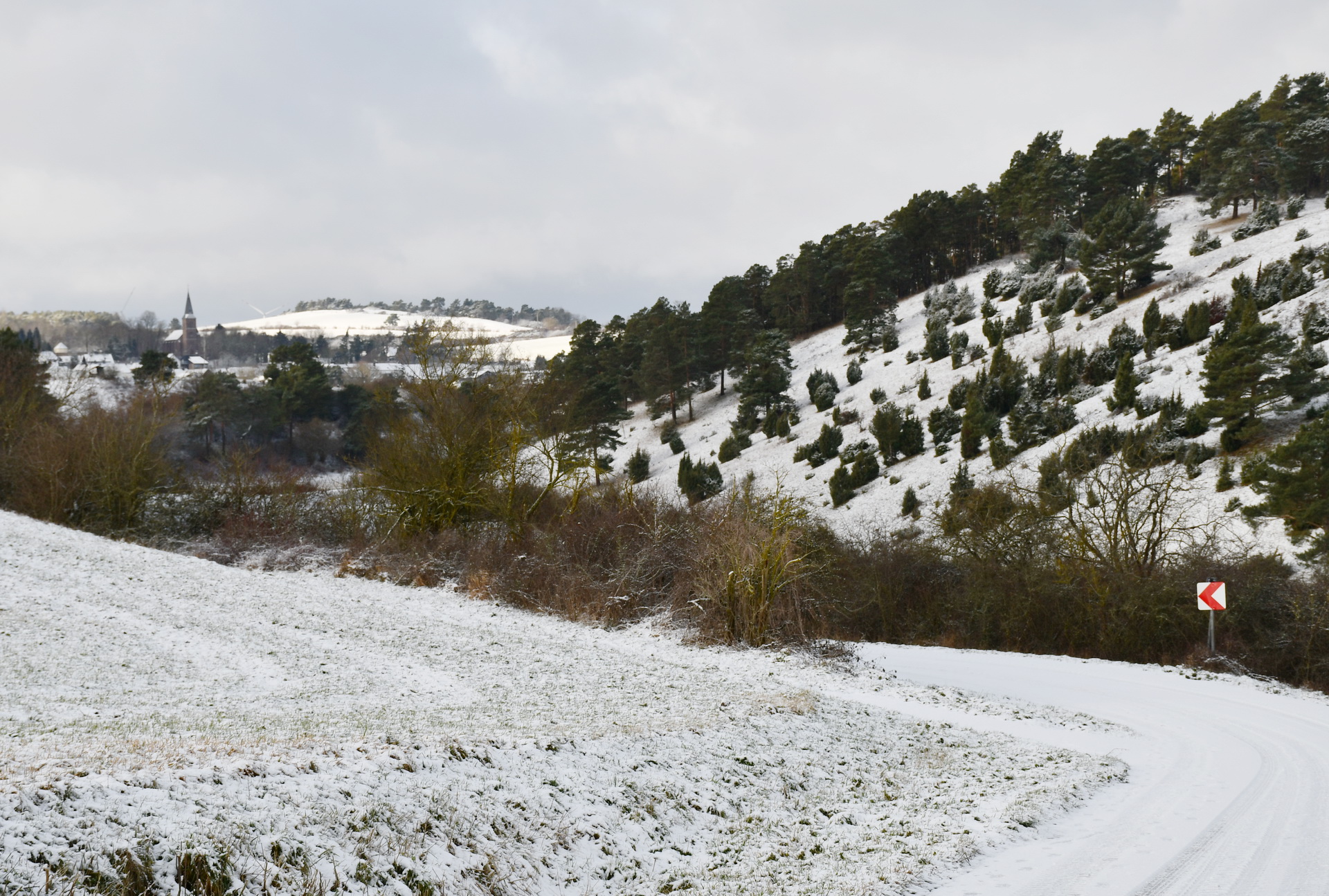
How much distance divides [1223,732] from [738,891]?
10149 mm

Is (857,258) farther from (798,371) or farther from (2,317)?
(2,317)

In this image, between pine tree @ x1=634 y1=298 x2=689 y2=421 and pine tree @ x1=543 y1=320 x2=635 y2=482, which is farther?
pine tree @ x1=634 y1=298 x2=689 y2=421

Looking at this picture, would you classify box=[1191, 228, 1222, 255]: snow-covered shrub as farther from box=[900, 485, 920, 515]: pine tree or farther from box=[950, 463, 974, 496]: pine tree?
box=[900, 485, 920, 515]: pine tree

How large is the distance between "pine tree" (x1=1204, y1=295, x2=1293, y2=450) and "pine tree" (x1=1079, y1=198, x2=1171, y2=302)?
1821 cm

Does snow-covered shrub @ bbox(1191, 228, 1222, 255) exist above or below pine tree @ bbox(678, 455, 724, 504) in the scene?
above

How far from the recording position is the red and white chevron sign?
18.3m

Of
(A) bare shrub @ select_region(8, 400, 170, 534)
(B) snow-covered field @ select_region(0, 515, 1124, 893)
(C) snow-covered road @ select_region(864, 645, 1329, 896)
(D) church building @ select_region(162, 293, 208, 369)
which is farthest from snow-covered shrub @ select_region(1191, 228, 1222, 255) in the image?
(D) church building @ select_region(162, 293, 208, 369)

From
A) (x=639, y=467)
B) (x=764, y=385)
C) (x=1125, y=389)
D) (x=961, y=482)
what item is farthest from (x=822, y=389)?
(x=1125, y=389)

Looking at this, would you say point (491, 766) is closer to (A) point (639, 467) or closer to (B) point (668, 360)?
(A) point (639, 467)

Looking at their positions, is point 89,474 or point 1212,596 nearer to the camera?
point 1212,596

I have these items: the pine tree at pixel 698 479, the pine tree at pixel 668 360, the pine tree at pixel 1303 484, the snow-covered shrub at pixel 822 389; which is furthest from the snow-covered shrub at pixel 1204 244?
the pine tree at pixel 668 360

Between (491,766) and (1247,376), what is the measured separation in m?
35.2

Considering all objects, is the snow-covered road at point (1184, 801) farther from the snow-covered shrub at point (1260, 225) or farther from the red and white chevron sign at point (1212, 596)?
the snow-covered shrub at point (1260, 225)

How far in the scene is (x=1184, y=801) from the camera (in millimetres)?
8258
